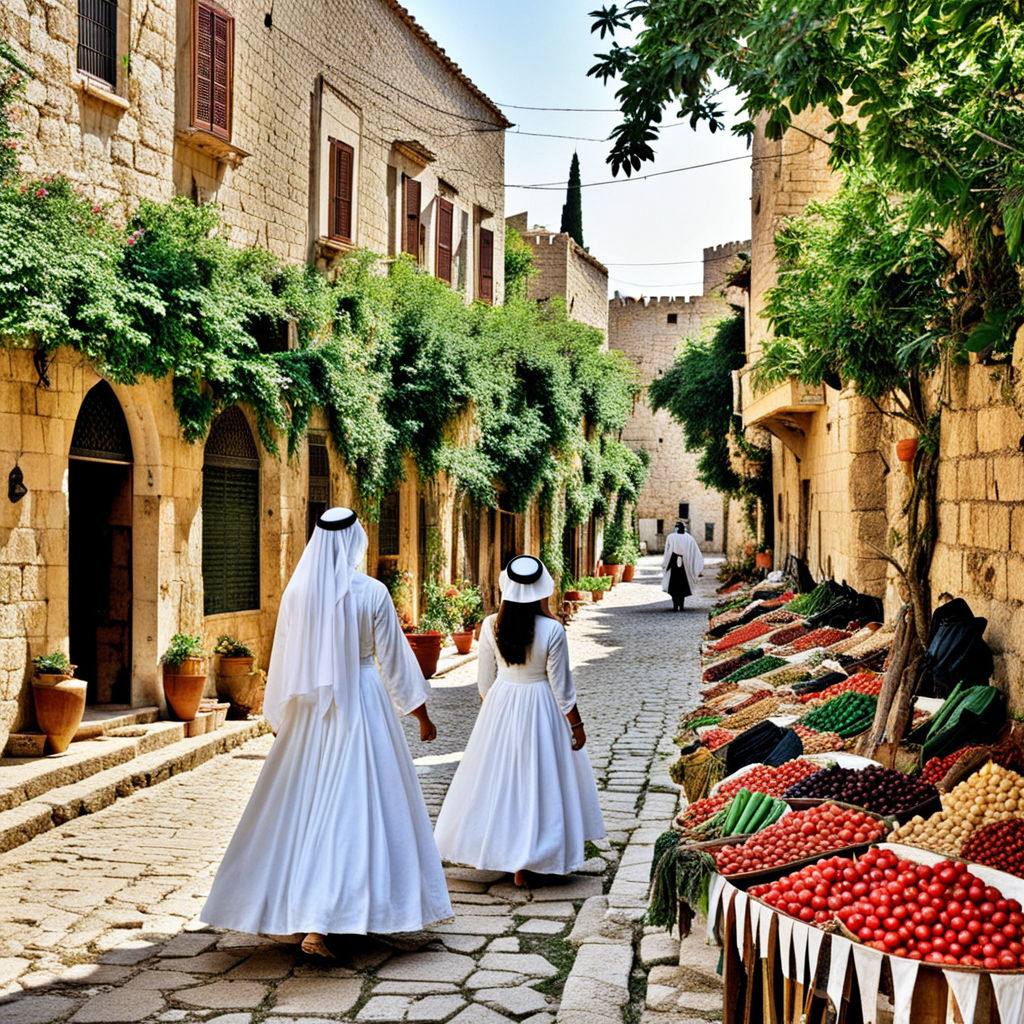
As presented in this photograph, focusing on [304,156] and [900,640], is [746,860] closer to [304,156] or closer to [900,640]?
[900,640]

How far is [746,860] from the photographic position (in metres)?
4.36

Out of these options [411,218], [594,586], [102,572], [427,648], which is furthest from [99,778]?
[594,586]

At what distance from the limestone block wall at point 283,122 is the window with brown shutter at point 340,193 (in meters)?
0.21

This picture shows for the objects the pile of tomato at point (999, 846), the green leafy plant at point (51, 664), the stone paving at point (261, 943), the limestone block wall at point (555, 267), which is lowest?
the stone paving at point (261, 943)

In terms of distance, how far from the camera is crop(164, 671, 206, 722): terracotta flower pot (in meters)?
10.5

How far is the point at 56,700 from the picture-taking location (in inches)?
349

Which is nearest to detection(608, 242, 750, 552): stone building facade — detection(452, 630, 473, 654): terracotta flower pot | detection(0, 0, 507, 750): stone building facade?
detection(452, 630, 473, 654): terracotta flower pot

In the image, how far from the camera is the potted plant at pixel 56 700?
8875 millimetres

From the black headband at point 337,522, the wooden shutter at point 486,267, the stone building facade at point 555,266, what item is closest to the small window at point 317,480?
the wooden shutter at point 486,267

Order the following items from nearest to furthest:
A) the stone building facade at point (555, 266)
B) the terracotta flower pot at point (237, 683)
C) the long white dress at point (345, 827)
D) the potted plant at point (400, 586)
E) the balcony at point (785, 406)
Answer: the long white dress at point (345, 827) < the terracotta flower pot at point (237, 683) < the balcony at point (785, 406) < the potted plant at point (400, 586) < the stone building facade at point (555, 266)

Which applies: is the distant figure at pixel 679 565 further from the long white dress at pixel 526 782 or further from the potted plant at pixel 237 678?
the long white dress at pixel 526 782

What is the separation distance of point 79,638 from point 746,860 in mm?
8262

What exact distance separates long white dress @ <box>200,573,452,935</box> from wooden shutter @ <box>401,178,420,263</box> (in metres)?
13.2

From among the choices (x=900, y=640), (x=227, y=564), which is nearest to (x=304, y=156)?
Answer: (x=227, y=564)
